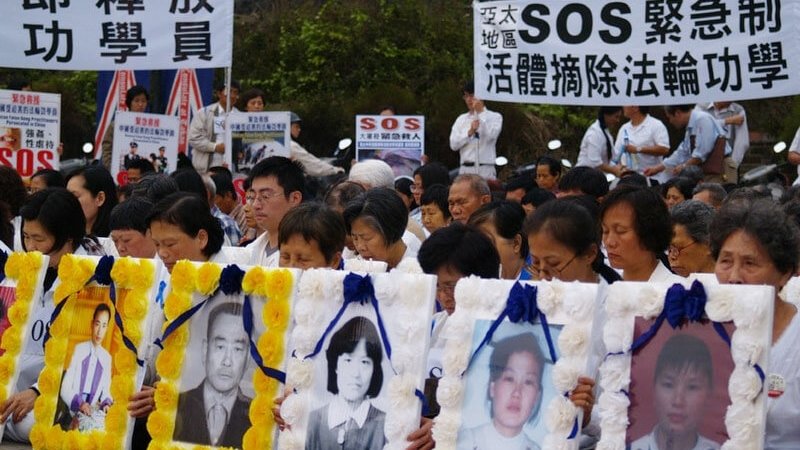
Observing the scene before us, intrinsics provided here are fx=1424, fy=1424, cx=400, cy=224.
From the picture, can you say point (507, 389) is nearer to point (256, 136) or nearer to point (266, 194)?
point (266, 194)

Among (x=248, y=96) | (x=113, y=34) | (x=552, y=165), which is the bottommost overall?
(x=552, y=165)

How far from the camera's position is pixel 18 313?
274 inches

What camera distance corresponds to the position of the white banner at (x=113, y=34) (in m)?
12.5

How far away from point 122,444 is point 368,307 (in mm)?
1469

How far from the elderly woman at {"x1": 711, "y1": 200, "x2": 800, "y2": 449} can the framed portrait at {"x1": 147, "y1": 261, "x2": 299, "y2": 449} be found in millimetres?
1871

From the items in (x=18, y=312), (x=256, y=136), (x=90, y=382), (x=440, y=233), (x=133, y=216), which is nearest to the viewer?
(x=440, y=233)

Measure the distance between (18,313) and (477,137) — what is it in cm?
1015

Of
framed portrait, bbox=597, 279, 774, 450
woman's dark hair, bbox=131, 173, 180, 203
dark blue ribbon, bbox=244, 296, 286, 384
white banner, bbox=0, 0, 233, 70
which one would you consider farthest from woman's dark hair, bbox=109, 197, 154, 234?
white banner, bbox=0, 0, 233, 70

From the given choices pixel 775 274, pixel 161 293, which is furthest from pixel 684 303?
pixel 161 293

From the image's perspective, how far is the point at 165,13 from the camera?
12648mm

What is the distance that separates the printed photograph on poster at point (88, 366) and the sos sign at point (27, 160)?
7.74 m

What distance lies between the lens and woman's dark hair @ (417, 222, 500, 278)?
242 inches

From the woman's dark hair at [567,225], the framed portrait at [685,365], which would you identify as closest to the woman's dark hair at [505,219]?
the woman's dark hair at [567,225]

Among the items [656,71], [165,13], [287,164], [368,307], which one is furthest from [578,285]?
[165,13]
